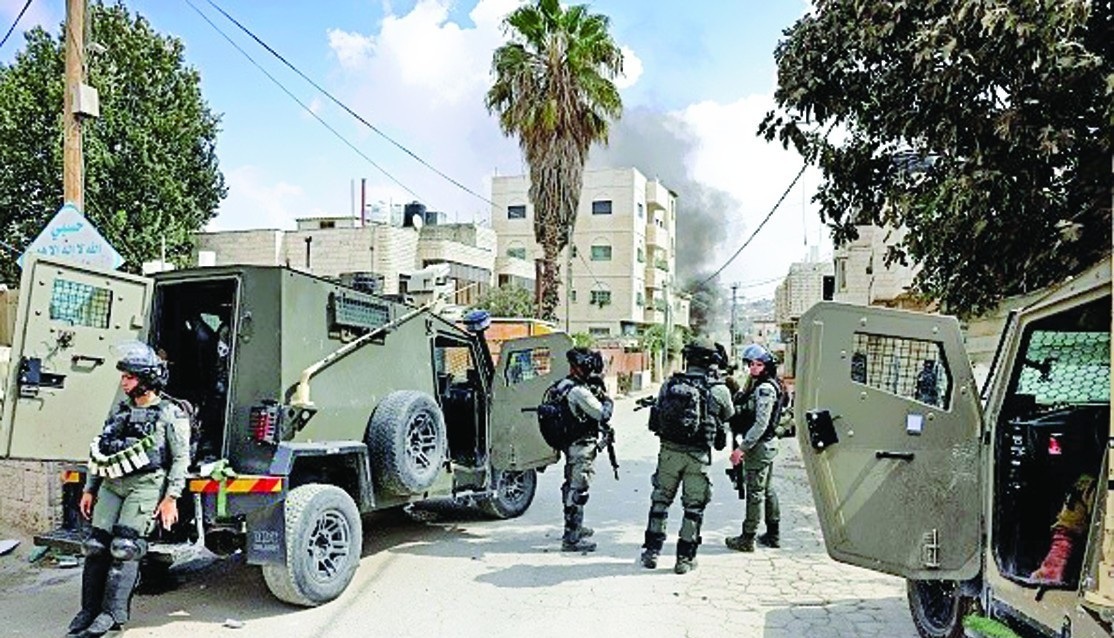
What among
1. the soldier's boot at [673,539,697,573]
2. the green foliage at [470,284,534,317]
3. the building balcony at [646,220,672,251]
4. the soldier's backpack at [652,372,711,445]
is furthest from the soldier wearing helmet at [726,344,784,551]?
the building balcony at [646,220,672,251]

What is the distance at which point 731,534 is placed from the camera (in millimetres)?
7867

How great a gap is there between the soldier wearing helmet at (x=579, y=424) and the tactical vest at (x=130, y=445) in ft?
9.85

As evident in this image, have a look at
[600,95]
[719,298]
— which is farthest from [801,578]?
[719,298]

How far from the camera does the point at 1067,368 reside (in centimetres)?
437

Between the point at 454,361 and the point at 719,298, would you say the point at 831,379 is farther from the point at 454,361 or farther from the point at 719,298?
the point at 719,298

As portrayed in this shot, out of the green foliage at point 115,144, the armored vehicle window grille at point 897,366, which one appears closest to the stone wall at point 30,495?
the armored vehicle window grille at point 897,366

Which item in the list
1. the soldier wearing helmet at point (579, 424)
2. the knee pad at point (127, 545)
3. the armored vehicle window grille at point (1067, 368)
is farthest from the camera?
the soldier wearing helmet at point (579, 424)

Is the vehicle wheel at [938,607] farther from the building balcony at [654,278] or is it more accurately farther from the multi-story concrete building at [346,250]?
the building balcony at [654,278]

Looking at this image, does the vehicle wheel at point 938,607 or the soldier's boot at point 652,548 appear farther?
the soldier's boot at point 652,548

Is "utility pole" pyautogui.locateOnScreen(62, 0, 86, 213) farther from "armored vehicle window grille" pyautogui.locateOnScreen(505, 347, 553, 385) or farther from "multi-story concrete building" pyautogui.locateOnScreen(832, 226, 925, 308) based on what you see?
"multi-story concrete building" pyautogui.locateOnScreen(832, 226, 925, 308)

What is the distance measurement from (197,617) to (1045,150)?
6283 mm

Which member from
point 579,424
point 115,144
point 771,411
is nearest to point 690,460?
point 771,411

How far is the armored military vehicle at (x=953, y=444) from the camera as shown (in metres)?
3.95

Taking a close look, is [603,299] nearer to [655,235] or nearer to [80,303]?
[655,235]
